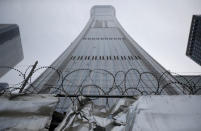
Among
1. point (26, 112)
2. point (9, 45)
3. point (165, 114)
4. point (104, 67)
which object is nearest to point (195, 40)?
point (104, 67)

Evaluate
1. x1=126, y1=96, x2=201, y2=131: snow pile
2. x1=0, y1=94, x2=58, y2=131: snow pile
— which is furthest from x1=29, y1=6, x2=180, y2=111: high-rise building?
x1=126, y1=96, x2=201, y2=131: snow pile

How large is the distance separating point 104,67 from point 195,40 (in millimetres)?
55530

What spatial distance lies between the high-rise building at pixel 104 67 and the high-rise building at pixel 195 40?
105 feet

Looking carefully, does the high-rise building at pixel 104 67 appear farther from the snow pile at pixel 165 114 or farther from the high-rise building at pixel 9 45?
the high-rise building at pixel 9 45

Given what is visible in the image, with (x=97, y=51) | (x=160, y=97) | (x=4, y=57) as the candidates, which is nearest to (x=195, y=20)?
(x=97, y=51)

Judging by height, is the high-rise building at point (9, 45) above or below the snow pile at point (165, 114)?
below

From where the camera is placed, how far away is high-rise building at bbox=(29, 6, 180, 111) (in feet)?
137

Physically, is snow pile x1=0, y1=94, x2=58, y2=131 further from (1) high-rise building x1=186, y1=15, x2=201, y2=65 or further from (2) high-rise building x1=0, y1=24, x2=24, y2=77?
(2) high-rise building x1=0, y1=24, x2=24, y2=77

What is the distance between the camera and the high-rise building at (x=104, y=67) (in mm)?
41812

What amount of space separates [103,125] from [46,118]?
1.57 m

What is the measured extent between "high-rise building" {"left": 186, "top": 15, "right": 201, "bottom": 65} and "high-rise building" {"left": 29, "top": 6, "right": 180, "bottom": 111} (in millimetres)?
31856

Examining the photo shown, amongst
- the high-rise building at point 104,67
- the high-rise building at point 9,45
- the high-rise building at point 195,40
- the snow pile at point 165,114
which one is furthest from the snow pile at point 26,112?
the high-rise building at point 9,45

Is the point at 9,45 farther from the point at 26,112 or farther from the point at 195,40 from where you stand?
the point at 26,112

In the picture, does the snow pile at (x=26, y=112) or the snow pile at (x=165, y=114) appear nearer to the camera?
the snow pile at (x=165, y=114)
